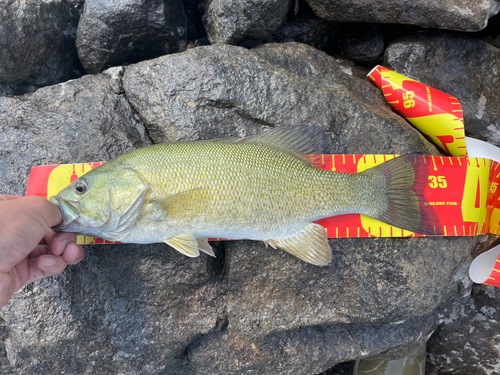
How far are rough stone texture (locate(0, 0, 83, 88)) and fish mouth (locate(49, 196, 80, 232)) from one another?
6.37 ft

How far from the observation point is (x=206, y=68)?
283 cm

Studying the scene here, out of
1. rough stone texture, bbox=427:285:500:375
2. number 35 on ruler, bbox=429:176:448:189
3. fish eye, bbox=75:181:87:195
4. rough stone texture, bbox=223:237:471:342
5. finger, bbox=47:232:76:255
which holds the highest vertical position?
fish eye, bbox=75:181:87:195

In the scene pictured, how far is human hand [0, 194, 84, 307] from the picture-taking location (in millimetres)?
2004

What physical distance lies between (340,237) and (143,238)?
1.62 metres

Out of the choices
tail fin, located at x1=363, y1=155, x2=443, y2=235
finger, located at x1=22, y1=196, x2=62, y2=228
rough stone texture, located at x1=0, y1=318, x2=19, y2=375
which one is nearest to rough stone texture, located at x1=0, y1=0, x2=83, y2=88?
finger, located at x1=22, y1=196, x2=62, y2=228

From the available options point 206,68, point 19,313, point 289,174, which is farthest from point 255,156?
point 19,313

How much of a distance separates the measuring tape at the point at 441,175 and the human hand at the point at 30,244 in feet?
0.64

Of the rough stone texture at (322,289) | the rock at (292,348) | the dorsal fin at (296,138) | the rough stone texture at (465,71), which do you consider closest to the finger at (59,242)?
the rough stone texture at (322,289)

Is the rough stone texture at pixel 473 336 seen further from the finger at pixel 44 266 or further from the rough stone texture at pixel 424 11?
the finger at pixel 44 266

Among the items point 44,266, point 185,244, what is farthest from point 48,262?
point 185,244

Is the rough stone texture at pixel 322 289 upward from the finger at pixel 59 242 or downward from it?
downward

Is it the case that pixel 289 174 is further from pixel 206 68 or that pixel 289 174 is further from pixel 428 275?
pixel 428 275

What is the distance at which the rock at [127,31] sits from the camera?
322cm

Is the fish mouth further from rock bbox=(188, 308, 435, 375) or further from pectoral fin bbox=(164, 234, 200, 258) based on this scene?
rock bbox=(188, 308, 435, 375)
